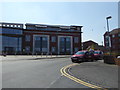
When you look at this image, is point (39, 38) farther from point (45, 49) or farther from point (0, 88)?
point (0, 88)

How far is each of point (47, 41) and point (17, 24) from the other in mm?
16308

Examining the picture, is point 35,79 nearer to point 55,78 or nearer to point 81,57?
point 55,78

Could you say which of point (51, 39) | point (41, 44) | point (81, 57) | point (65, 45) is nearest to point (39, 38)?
point (41, 44)

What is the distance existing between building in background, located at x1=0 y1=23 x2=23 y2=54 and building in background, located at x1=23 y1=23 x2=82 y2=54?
2.67 m

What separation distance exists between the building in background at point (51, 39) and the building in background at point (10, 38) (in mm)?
2670

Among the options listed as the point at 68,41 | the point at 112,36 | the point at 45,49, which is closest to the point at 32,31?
the point at 45,49

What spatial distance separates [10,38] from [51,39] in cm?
1908

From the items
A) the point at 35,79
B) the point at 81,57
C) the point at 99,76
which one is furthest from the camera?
the point at 81,57

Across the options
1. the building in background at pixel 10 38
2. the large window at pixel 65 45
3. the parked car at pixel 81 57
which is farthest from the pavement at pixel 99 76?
the large window at pixel 65 45

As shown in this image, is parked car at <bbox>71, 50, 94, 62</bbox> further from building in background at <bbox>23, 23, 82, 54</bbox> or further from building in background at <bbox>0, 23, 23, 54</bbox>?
building in background at <bbox>23, 23, 82, 54</bbox>

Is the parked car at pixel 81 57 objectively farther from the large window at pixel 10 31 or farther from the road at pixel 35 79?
the large window at pixel 10 31

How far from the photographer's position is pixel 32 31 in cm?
8131

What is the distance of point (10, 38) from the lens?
77062 millimetres

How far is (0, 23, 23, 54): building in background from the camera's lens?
74.9 m
